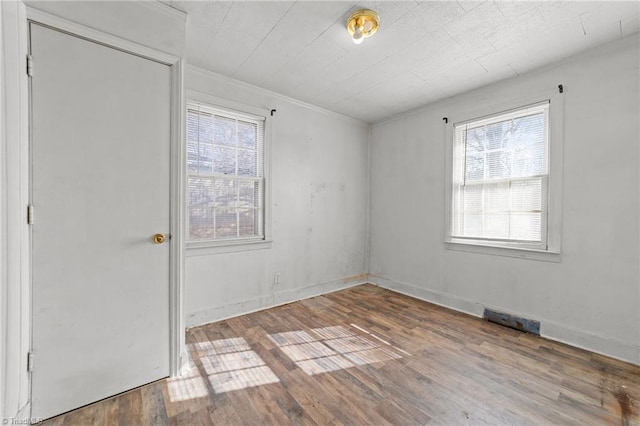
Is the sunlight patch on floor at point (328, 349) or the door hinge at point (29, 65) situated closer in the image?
the door hinge at point (29, 65)

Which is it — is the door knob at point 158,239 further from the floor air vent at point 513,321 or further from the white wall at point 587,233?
the floor air vent at point 513,321

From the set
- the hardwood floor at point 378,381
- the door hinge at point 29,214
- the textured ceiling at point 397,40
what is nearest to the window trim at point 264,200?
the textured ceiling at point 397,40

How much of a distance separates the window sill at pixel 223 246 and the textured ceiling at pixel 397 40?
1816 millimetres

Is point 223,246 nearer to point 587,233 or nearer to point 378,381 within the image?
point 378,381

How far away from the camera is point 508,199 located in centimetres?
294

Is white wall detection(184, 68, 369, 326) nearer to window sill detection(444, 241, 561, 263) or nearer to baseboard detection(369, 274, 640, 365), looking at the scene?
baseboard detection(369, 274, 640, 365)

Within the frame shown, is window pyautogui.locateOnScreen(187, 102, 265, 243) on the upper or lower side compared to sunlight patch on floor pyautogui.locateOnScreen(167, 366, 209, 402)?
upper

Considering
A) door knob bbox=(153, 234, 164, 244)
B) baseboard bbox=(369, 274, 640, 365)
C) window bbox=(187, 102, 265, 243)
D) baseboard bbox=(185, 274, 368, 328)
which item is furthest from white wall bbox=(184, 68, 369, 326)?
baseboard bbox=(369, 274, 640, 365)

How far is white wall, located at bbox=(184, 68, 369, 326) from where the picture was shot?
2.88 meters

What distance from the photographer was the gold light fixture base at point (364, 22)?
1.88 meters

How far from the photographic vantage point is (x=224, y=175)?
117 inches

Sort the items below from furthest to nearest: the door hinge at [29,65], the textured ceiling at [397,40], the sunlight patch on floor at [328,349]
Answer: the sunlight patch on floor at [328,349], the textured ceiling at [397,40], the door hinge at [29,65]

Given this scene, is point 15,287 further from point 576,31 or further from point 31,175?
point 576,31

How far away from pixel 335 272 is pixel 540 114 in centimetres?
307
